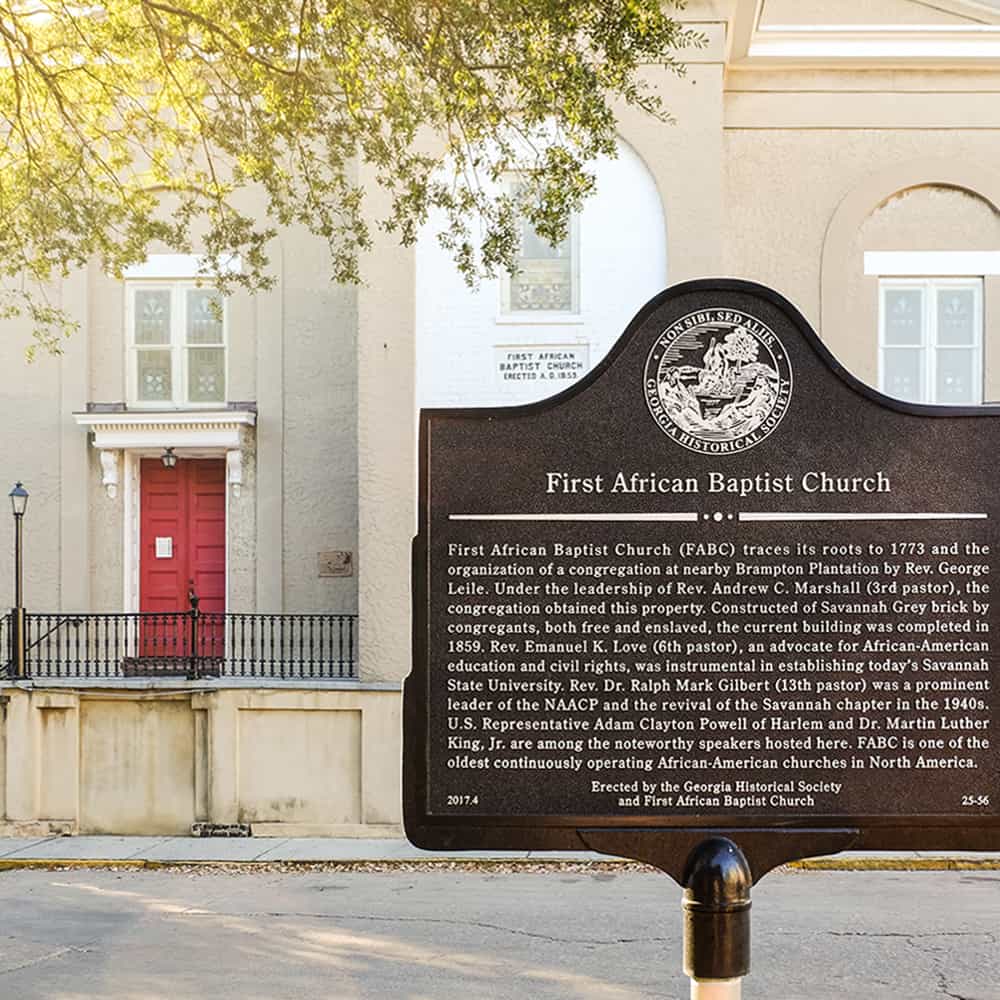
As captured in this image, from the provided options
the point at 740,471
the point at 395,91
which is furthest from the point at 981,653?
the point at 395,91

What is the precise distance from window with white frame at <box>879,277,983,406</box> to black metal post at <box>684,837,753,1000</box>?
1393 centimetres

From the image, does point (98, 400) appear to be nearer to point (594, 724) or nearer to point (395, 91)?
point (395, 91)

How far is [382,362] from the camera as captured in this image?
54.1 ft

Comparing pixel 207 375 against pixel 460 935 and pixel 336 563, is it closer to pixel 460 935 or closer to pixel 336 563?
pixel 336 563

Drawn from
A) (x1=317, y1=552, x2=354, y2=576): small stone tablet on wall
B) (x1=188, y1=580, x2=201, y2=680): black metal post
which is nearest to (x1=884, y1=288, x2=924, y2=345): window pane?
(x1=317, y1=552, x2=354, y2=576): small stone tablet on wall

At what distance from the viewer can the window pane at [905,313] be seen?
17.0m

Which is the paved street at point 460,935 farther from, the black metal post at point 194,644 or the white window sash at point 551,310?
the white window sash at point 551,310

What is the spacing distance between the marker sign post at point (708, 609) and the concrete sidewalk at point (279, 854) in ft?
34.0

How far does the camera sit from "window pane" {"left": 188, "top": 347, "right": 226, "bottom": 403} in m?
18.5

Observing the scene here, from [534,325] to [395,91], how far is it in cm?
563

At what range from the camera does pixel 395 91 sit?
434 inches

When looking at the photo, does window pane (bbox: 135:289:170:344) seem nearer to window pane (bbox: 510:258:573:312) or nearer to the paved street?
window pane (bbox: 510:258:573:312)

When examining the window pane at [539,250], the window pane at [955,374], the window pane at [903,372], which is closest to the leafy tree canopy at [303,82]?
the window pane at [539,250]

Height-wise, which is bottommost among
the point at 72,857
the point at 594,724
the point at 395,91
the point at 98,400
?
the point at 72,857
